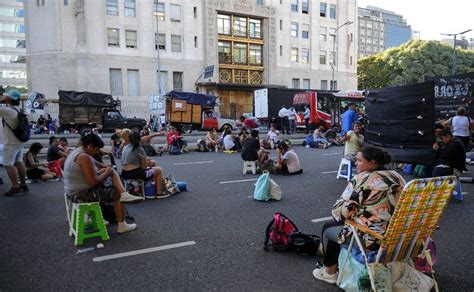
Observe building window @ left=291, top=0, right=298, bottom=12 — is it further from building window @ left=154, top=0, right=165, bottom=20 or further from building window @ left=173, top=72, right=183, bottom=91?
building window @ left=173, top=72, right=183, bottom=91

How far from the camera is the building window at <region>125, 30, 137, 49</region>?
3841 cm

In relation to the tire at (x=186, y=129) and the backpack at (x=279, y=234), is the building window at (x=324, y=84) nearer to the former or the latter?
the tire at (x=186, y=129)

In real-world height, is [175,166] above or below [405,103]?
below

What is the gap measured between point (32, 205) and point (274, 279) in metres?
5.37

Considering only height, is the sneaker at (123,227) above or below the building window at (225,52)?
below

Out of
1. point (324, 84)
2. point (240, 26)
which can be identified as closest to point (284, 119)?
point (240, 26)

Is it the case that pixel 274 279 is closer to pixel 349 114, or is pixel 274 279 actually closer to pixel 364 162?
pixel 364 162

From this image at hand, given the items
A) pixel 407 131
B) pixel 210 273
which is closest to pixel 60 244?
pixel 210 273

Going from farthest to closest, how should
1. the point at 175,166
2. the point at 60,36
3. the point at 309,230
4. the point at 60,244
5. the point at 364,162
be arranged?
1. the point at 60,36
2. the point at 175,166
3. the point at 309,230
4. the point at 60,244
5. the point at 364,162

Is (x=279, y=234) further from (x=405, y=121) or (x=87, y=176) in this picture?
(x=405, y=121)

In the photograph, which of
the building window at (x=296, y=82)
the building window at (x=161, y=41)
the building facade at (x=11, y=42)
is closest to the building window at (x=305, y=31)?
the building window at (x=296, y=82)

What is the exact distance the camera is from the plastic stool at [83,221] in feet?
16.4

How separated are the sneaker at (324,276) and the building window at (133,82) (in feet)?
122

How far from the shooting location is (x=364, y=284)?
3.26m
